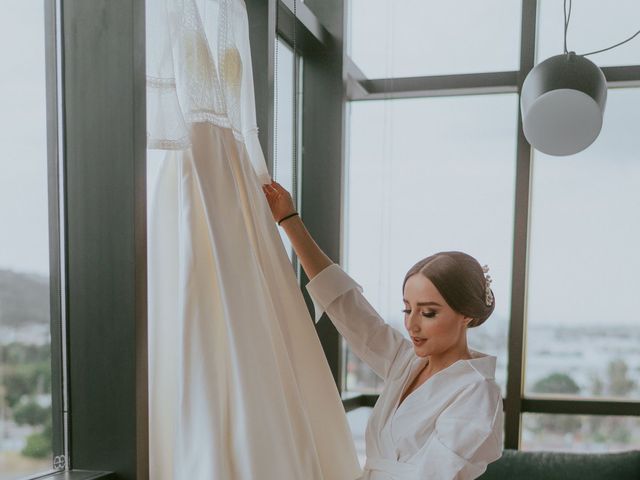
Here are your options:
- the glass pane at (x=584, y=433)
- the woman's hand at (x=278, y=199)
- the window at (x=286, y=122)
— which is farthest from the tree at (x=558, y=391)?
the woman's hand at (x=278, y=199)

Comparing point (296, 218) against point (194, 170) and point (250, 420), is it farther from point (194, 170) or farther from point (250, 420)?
point (250, 420)

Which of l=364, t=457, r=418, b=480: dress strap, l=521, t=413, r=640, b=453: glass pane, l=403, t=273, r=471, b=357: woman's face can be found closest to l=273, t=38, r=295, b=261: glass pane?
l=403, t=273, r=471, b=357: woman's face

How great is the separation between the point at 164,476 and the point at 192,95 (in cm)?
70

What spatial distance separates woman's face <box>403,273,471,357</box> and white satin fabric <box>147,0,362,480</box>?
0.40 metres

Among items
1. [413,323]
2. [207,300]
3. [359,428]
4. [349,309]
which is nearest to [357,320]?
[349,309]

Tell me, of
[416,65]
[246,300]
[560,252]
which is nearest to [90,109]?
[246,300]

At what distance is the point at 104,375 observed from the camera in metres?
1.34

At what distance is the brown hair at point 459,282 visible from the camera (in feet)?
5.67

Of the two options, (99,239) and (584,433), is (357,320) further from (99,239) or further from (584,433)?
(584,433)

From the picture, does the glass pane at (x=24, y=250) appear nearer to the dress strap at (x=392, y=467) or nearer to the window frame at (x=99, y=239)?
the window frame at (x=99, y=239)

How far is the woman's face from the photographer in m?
1.74

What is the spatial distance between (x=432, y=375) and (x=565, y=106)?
691 mm

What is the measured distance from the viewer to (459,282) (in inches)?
68.2

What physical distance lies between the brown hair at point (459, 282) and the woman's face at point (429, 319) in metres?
0.02
